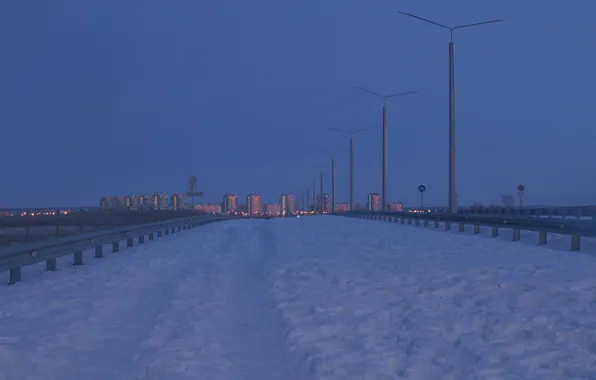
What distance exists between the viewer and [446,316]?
962cm

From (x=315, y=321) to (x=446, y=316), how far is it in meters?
1.65

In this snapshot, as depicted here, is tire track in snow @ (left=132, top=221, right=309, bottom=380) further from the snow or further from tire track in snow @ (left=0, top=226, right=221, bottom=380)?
tire track in snow @ (left=0, top=226, right=221, bottom=380)

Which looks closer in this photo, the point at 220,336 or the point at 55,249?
the point at 220,336

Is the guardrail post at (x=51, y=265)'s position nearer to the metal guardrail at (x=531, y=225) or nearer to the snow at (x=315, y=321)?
the snow at (x=315, y=321)

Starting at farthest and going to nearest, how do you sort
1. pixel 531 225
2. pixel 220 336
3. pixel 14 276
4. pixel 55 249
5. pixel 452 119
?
pixel 452 119 < pixel 531 225 < pixel 55 249 < pixel 14 276 < pixel 220 336

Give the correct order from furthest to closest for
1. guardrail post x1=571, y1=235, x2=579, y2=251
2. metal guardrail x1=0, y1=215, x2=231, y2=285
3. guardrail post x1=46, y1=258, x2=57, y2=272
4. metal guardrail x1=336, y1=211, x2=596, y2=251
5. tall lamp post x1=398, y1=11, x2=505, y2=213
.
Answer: tall lamp post x1=398, y1=11, x2=505, y2=213
guardrail post x1=571, y1=235, x2=579, y2=251
metal guardrail x1=336, y1=211, x2=596, y2=251
guardrail post x1=46, y1=258, x2=57, y2=272
metal guardrail x1=0, y1=215, x2=231, y2=285

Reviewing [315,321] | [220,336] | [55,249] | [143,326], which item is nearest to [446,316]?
[315,321]

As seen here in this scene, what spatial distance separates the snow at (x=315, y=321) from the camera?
777 cm

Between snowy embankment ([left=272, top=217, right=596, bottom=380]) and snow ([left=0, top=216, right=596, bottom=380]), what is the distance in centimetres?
2

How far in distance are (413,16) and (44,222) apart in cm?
2249

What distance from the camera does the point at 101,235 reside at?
1856 cm

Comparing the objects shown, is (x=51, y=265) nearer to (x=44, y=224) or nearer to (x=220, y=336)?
(x=44, y=224)

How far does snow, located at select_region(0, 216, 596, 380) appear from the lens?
25.5 ft

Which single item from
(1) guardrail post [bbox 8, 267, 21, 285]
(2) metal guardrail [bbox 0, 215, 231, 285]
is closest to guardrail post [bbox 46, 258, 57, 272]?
(2) metal guardrail [bbox 0, 215, 231, 285]
